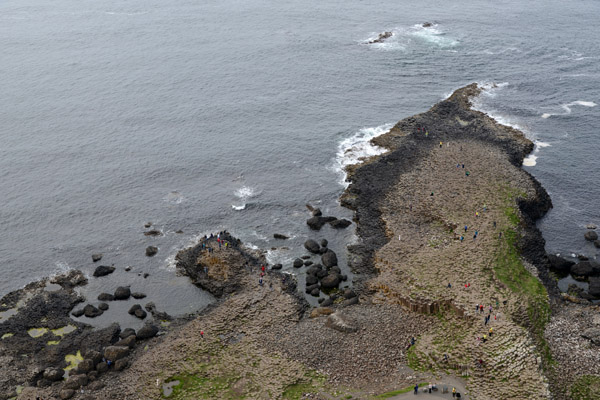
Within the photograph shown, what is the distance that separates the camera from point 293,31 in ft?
610

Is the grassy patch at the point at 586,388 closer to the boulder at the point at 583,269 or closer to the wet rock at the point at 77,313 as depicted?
the boulder at the point at 583,269

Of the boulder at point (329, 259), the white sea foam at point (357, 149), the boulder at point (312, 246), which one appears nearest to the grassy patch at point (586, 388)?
the boulder at point (329, 259)

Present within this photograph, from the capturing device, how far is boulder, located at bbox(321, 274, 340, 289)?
79500 mm

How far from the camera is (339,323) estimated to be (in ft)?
228

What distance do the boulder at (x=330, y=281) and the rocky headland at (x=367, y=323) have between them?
35cm

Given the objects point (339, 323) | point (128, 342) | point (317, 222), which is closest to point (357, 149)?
point (317, 222)

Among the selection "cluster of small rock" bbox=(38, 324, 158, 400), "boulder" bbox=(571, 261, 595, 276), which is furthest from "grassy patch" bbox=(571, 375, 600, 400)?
"cluster of small rock" bbox=(38, 324, 158, 400)

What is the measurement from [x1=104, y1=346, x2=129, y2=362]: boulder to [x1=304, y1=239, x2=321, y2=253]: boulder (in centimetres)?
3326

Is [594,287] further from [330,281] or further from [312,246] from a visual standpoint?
[312,246]

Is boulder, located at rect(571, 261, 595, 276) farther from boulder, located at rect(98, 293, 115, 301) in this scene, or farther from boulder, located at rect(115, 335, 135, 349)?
boulder, located at rect(98, 293, 115, 301)

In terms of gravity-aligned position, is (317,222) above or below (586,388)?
above

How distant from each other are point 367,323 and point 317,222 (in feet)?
89.7

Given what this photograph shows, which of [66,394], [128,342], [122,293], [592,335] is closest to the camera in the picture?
[66,394]

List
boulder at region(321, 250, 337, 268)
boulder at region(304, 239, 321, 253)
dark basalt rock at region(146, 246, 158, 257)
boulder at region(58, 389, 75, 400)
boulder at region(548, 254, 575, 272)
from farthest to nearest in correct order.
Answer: dark basalt rock at region(146, 246, 158, 257) → boulder at region(304, 239, 321, 253) → boulder at region(321, 250, 337, 268) → boulder at region(548, 254, 575, 272) → boulder at region(58, 389, 75, 400)
